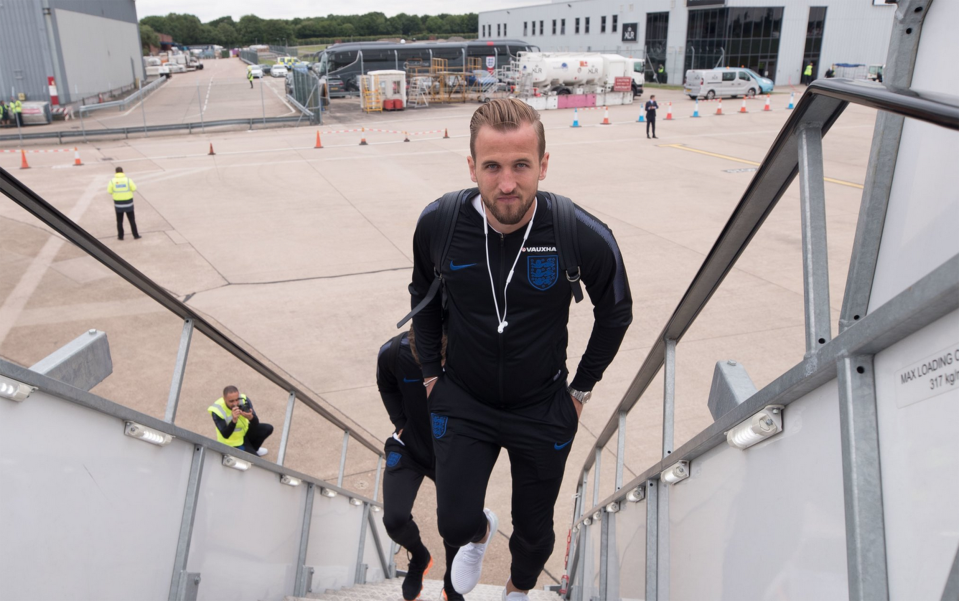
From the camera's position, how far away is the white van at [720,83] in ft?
111

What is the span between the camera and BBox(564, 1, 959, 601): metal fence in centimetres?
97

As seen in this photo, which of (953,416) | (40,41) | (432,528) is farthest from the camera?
(40,41)

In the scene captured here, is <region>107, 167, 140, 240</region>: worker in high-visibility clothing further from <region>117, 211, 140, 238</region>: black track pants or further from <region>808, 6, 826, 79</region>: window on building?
<region>808, 6, 826, 79</region>: window on building

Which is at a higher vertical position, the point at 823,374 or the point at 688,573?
the point at 823,374

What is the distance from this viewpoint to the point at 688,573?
194 cm

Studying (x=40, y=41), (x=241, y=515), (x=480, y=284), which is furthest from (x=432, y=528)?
(x=40, y=41)

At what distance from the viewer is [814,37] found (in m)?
44.6

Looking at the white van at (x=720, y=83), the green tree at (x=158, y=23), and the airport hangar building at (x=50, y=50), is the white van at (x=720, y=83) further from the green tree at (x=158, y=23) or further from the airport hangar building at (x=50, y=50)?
the green tree at (x=158, y=23)

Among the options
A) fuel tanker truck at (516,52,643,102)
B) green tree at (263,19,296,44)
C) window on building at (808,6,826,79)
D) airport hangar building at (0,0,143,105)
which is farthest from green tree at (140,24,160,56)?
window on building at (808,6,826,79)

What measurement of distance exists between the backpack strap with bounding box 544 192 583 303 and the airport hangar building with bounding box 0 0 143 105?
35038 millimetres

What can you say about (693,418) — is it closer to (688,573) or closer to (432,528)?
(432,528)

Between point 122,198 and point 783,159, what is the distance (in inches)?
469

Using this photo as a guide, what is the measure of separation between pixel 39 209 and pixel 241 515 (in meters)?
1.48

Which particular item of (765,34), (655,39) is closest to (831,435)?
(765,34)
